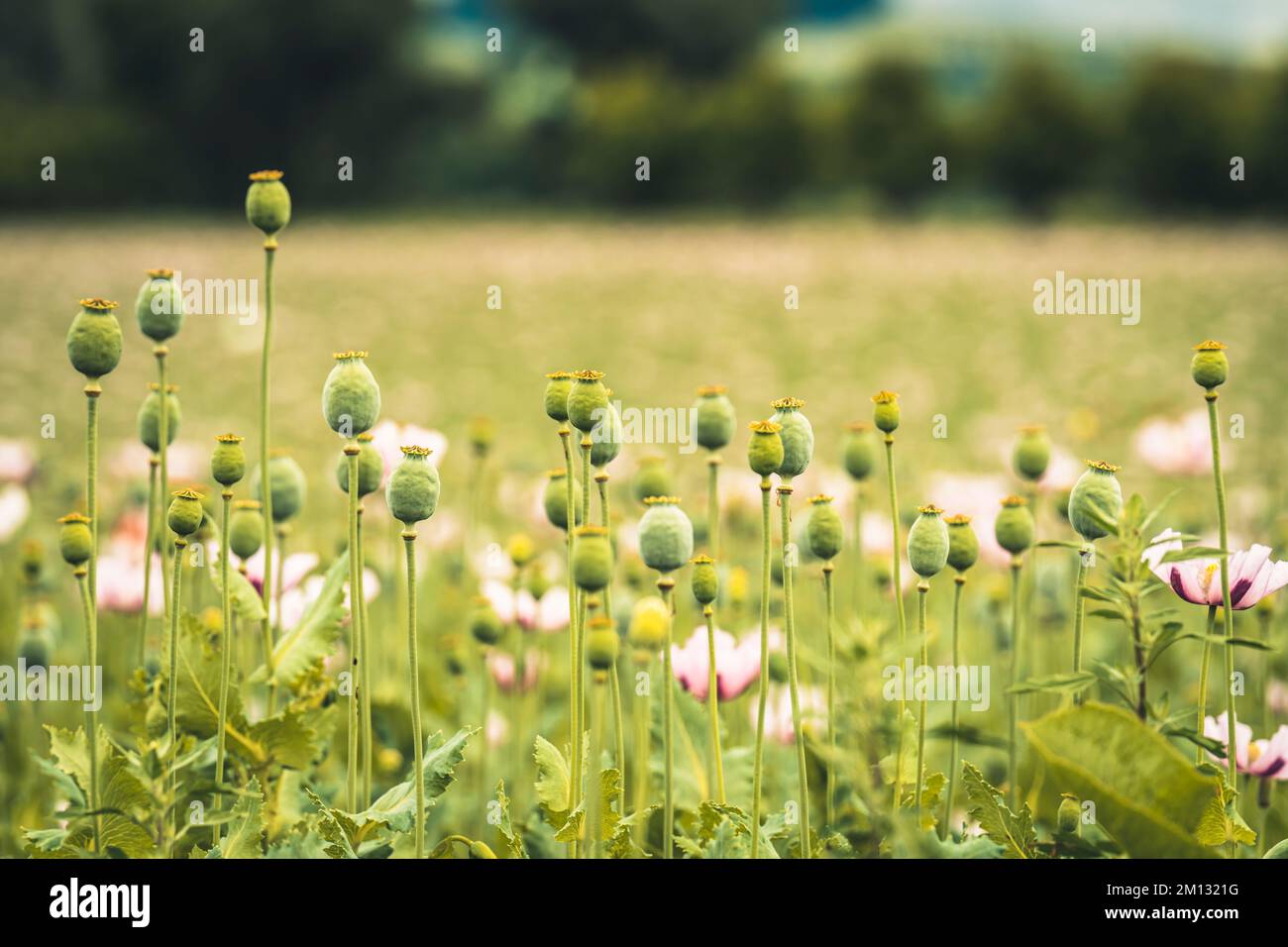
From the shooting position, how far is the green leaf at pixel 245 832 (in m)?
1.32

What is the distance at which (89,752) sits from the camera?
1.41m

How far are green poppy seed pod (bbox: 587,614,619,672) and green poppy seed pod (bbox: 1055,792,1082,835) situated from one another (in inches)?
18.7

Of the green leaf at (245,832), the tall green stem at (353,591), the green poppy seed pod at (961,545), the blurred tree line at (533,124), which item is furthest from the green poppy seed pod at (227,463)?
the blurred tree line at (533,124)

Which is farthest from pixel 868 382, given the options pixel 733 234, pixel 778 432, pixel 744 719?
pixel 733 234

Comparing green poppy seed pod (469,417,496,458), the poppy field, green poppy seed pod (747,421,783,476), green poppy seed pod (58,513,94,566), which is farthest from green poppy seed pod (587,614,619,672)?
green poppy seed pod (469,417,496,458)

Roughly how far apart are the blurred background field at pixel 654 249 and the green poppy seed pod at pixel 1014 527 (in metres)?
0.22

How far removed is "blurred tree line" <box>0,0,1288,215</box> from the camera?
22.5 metres

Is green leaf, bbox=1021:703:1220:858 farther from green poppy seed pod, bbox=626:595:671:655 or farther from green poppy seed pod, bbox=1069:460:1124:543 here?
green poppy seed pod, bbox=626:595:671:655

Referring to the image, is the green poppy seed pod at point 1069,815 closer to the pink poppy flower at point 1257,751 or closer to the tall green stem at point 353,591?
the pink poppy flower at point 1257,751

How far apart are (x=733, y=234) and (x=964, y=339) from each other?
918cm

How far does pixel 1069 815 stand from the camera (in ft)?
4.16

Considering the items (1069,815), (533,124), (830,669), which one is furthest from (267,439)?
(533,124)

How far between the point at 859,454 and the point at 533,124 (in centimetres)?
2639
